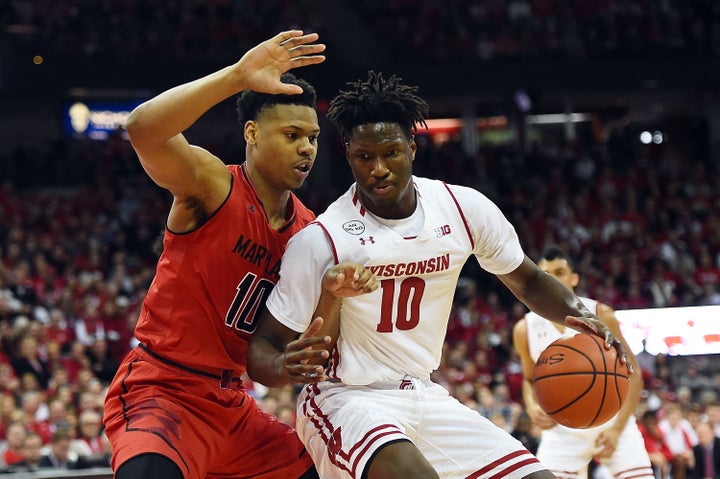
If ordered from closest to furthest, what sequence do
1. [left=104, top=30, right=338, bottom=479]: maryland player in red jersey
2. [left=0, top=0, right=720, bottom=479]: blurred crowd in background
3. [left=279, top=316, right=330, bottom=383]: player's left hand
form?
1. [left=279, top=316, right=330, bottom=383]: player's left hand
2. [left=104, top=30, right=338, bottom=479]: maryland player in red jersey
3. [left=0, top=0, right=720, bottom=479]: blurred crowd in background

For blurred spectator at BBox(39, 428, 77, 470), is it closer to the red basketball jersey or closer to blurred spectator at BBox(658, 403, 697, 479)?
the red basketball jersey

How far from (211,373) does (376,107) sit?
123 centimetres

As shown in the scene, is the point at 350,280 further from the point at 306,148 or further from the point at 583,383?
the point at 583,383

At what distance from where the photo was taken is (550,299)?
13.0ft

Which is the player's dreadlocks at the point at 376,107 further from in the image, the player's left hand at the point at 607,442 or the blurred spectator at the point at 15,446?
the blurred spectator at the point at 15,446

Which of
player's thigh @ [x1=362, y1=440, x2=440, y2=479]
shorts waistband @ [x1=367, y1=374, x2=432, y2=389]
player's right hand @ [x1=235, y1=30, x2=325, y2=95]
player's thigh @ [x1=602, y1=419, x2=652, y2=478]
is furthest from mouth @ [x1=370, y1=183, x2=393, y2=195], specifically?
player's thigh @ [x1=602, y1=419, x2=652, y2=478]

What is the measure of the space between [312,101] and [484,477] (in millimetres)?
1655

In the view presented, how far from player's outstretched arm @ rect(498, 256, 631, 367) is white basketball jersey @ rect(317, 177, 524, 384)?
0.43 meters

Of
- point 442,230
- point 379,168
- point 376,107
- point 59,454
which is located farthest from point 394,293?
point 59,454

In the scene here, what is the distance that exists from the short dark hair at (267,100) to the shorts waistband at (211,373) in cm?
103

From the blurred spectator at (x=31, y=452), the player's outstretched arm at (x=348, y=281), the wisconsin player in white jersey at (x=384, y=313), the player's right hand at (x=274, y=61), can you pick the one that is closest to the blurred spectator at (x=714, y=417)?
the blurred spectator at (x=31, y=452)

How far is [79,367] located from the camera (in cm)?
1021

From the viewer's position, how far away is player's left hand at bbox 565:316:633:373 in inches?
149

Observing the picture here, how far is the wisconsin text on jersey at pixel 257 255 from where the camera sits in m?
3.64
